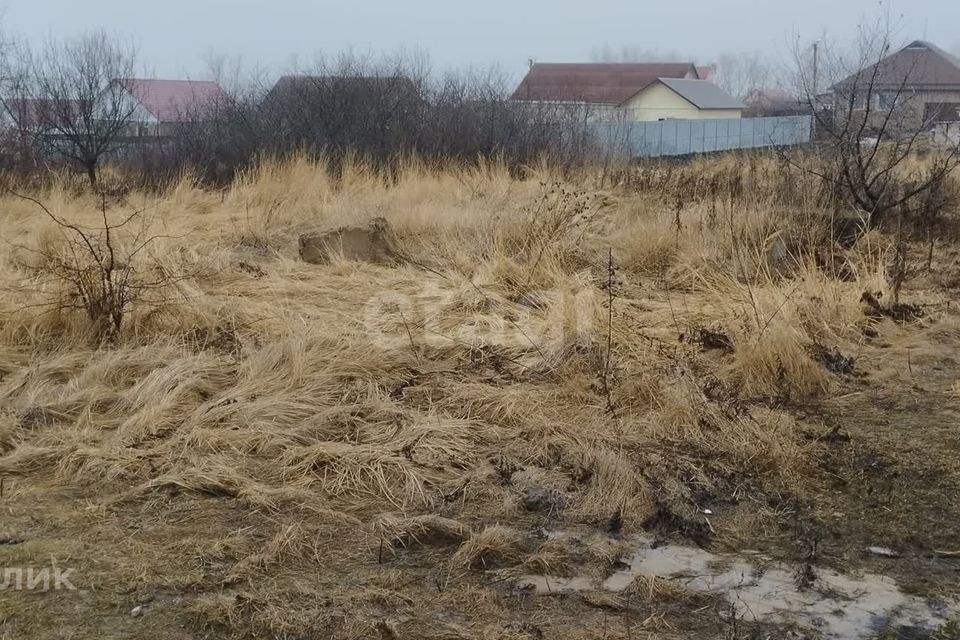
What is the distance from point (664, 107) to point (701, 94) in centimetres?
174

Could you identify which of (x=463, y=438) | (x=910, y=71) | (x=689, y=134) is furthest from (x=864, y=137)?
(x=689, y=134)

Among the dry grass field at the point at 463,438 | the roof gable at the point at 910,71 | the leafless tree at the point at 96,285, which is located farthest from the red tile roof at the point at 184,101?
the roof gable at the point at 910,71

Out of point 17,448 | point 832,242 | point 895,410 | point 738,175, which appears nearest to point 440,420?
point 17,448

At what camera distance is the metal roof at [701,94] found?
3791 centimetres

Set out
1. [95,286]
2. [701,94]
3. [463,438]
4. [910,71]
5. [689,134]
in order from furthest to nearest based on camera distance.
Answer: [701,94] < [689,134] < [910,71] < [95,286] < [463,438]

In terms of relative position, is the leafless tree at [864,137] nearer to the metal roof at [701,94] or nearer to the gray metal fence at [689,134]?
the gray metal fence at [689,134]

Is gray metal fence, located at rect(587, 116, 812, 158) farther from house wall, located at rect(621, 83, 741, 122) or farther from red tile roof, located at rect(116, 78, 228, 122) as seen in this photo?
house wall, located at rect(621, 83, 741, 122)

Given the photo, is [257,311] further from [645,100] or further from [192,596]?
[645,100]

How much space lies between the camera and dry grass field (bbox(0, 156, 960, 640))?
248cm

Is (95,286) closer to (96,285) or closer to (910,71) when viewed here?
(96,285)

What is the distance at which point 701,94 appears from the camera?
39.4 m

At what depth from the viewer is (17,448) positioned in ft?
11.2

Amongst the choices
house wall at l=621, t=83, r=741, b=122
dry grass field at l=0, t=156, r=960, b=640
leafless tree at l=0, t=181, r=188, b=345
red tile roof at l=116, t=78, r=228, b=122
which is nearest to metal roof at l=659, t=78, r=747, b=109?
house wall at l=621, t=83, r=741, b=122

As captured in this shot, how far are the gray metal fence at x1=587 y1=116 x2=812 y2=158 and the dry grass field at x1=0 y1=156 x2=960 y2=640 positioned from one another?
13.5 meters
